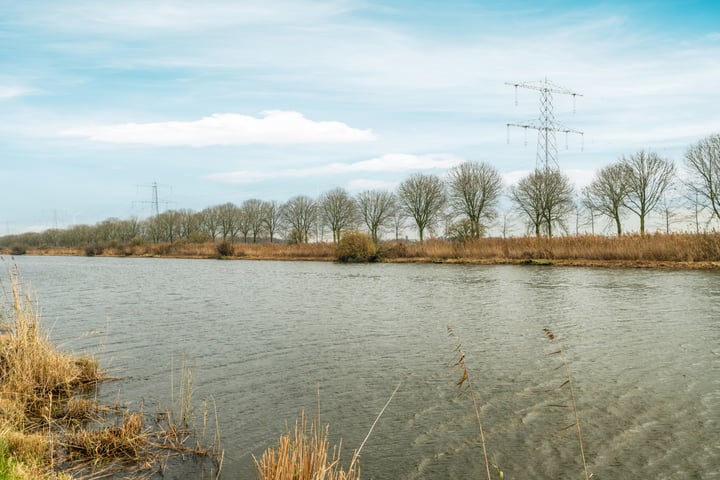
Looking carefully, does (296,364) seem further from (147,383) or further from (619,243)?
(619,243)

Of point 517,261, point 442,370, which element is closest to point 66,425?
point 442,370

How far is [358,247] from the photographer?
163ft

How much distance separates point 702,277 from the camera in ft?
83.8

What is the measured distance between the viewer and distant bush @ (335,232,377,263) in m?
49.5

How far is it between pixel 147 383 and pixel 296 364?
275 cm

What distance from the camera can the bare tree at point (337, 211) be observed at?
7519 centimetres

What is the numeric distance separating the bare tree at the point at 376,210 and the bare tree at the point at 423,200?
5603 mm

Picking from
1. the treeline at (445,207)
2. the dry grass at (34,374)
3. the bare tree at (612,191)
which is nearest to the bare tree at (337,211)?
the treeline at (445,207)

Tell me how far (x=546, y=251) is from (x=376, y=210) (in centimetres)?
3584

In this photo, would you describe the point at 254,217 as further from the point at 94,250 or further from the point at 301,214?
the point at 94,250

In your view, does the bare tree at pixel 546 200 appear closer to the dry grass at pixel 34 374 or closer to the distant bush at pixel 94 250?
the dry grass at pixel 34 374

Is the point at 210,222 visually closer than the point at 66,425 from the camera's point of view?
No

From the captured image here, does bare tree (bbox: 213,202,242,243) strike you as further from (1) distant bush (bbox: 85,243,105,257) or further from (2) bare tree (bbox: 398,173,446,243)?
(2) bare tree (bbox: 398,173,446,243)

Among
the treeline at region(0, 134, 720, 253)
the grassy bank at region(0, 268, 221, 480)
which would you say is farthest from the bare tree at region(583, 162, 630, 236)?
the grassy bank at region(0, 268, 221, 480)
